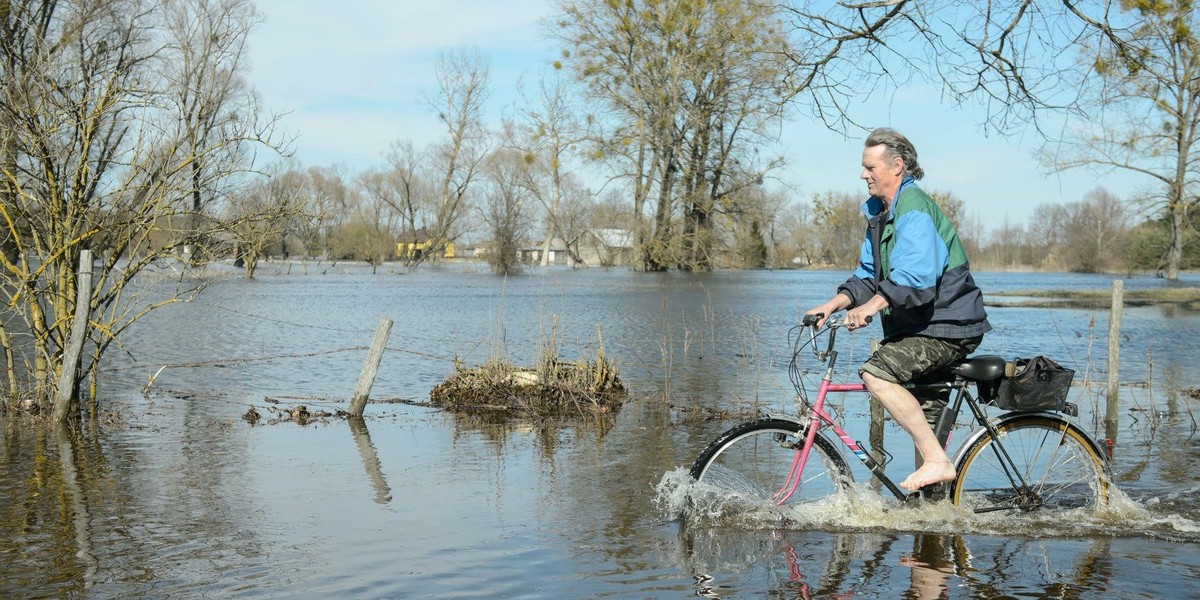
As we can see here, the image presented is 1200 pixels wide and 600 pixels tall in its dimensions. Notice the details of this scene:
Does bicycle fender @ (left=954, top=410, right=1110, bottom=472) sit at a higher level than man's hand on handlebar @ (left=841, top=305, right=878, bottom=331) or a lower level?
lower

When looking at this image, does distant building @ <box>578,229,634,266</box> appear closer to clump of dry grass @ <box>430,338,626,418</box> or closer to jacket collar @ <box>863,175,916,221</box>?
clump of dry grass @ <box>430,338,626,418</box>

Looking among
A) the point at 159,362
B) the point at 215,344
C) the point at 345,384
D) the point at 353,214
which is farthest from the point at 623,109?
the point at 353,214

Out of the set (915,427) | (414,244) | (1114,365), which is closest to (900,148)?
(915,427)

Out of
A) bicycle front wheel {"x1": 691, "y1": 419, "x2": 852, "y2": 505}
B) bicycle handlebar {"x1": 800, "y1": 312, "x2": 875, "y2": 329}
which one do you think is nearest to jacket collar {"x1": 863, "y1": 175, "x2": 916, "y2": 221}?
bicycle handlebar {"x1": 800, "y1": 312, "x2": 875, "y2": 329}

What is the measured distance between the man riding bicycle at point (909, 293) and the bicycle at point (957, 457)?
0.19 meters

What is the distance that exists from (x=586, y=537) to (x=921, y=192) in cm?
265

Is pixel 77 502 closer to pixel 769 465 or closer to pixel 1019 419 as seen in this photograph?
pixel 769 465

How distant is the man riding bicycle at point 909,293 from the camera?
539 cm

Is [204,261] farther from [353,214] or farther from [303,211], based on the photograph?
[353,214]

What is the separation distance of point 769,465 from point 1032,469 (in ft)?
4.90

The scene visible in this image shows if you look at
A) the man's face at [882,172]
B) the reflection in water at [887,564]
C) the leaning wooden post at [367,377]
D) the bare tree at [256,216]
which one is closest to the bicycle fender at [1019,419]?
the reflection in water at [887,564]

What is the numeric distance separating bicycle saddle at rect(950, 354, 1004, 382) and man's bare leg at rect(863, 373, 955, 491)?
A: 30 centimetres

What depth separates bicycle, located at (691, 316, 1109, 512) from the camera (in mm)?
5828

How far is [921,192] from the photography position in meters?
5.57
